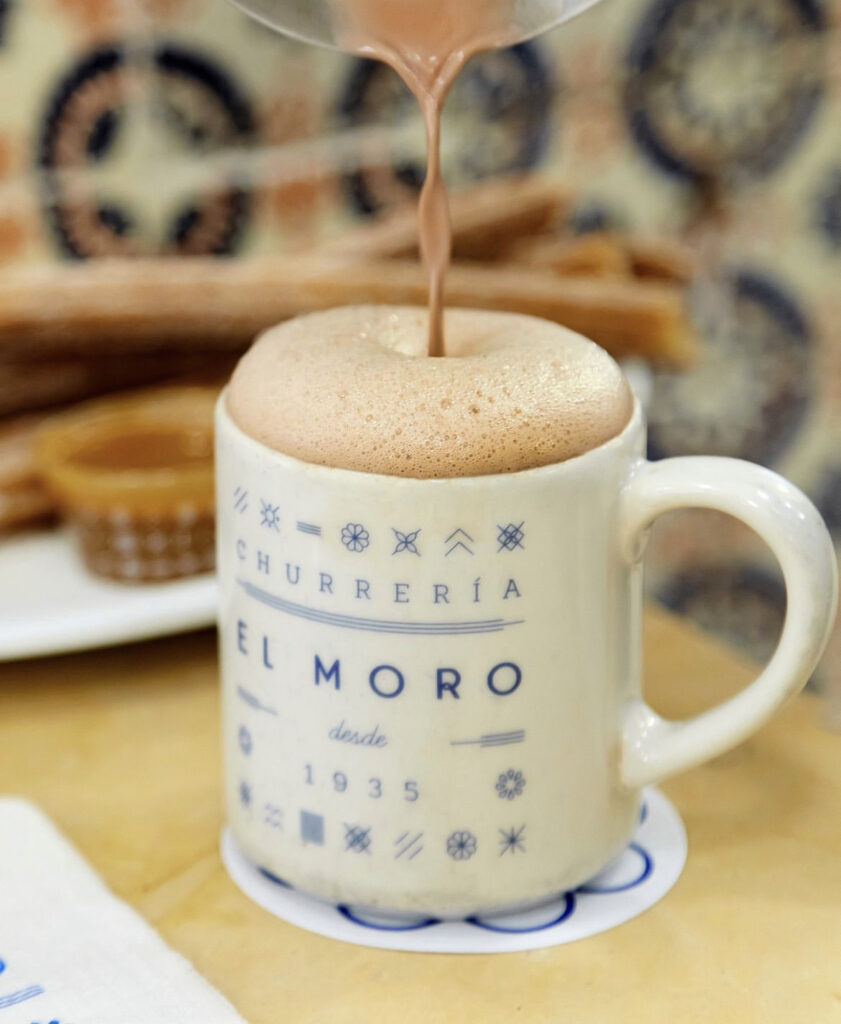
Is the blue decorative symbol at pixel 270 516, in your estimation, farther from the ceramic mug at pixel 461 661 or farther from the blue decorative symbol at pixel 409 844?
the blue decorative symbol at pixel 409 844

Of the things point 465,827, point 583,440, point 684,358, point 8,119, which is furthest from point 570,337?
point 8,119

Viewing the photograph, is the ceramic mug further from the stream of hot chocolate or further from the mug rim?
the stream of hot chocolate

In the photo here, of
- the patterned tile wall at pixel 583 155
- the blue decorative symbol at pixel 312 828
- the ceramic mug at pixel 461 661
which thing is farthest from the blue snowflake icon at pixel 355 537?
the patterned tile wall at pixel 583 155

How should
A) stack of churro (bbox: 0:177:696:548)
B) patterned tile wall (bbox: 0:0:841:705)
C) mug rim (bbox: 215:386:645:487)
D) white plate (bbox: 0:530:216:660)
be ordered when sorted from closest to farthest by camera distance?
mug rim (bbox: 215:386:645:487), white plate (bbox: 0:530:216:660), stack of churro (bbox: 0:177:696:548), patterned tile wall (bbox: 0:0:841:705)

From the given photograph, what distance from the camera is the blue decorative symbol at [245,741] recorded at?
1.50 ft

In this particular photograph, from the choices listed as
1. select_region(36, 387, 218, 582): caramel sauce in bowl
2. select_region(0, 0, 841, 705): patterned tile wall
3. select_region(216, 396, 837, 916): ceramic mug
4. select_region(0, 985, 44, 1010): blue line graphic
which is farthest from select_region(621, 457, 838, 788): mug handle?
select_region(0, 0, 841, 705): patterned tile wall

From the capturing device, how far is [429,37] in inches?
16.6

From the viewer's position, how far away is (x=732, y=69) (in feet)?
3.26

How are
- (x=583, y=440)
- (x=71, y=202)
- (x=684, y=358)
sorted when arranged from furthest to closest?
(x=71, y=202)
(x=684, y=358)
(x=583, y=440)

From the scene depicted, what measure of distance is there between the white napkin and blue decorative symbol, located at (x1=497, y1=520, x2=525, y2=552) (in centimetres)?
17

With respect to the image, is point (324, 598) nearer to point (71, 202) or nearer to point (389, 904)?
point (389, 904)

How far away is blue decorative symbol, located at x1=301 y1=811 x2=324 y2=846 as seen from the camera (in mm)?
441

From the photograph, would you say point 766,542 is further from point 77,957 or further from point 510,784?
point 77,957

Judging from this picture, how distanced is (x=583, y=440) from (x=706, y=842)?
0.19m
